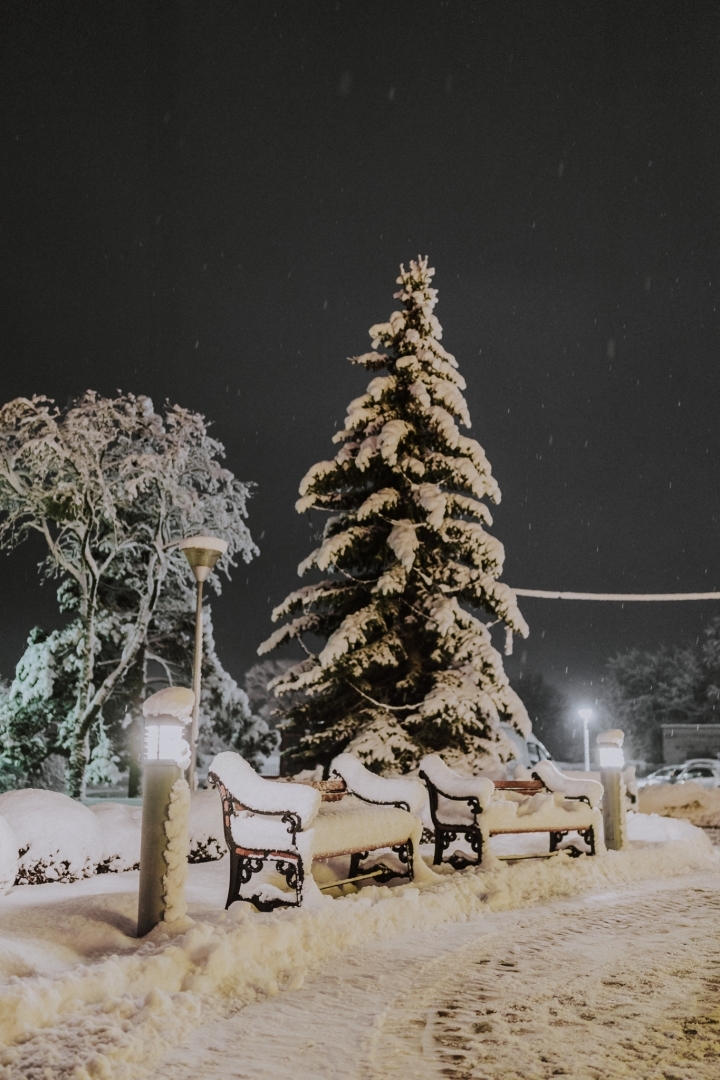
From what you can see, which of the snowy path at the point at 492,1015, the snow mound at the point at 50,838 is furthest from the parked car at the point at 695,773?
the snowy path at the point at 492,1015

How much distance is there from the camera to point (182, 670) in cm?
2431

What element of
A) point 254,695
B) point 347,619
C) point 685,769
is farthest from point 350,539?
point 254,695

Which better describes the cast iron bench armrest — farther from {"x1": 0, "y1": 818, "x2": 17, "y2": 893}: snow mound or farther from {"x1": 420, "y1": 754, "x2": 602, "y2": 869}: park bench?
{"x1": 420, "y1": 754, "x2": 602, "y2": 869}: park bench

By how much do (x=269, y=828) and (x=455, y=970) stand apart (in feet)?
5.40

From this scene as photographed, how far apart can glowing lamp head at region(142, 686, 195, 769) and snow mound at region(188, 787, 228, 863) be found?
11.1 ft

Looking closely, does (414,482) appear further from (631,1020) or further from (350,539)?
(631,1020)

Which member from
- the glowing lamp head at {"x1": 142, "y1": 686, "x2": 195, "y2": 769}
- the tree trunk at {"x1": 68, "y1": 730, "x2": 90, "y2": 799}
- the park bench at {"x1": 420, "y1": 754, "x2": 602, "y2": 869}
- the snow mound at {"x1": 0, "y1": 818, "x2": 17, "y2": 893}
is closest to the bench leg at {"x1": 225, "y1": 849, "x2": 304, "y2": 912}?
the glowing lamp head at {"x1": 142, "y1": 686, "x2": 195, "y2": 769}

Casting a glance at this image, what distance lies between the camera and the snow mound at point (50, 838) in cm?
686

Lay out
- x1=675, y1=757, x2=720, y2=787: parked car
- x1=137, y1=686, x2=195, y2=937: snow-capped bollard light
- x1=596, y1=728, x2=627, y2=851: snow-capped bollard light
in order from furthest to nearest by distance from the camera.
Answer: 1. x1=675, y1=757, x2=720, y2=787: parked car
2. x1=596, y1=728, x2=627, y2=851: snow-capped bollard light
3. x1=137, y1=686, x2=195, y2=937: snow-capped bollard light

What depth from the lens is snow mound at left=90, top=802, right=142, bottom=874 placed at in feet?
24.8

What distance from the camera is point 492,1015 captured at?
372cm

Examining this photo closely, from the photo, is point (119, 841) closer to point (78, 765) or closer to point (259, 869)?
point (259, 869)

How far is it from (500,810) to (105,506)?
15499 millimetres

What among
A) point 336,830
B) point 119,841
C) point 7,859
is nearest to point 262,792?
point 336,830
